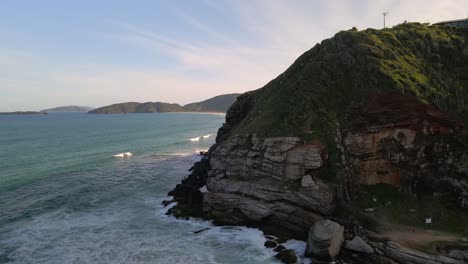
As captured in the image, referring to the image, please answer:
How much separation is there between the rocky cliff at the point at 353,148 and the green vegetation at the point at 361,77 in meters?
0.13

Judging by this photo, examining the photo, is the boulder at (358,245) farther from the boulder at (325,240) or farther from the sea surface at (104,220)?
the sea surface at (104,220)

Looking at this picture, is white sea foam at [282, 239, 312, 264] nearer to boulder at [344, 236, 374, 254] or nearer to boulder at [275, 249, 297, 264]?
boulder at [275, 249, 297, 264]

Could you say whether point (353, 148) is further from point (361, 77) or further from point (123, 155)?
point (123, 155)

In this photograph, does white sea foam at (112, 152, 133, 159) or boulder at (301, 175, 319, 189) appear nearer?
boulder at (301, 175, 319, 189)

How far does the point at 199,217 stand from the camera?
37.6 m

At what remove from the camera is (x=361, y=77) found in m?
40.0

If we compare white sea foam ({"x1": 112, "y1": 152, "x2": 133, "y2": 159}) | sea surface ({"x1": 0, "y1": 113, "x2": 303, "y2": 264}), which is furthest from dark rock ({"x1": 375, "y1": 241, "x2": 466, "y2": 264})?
white sea foam ({"x1": 112, "y1": 152, "x2": 133, "y2": 159})

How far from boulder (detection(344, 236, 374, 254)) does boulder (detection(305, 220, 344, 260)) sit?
0.63 meters

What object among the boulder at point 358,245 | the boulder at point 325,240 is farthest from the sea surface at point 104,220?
the boulder at point 358,245

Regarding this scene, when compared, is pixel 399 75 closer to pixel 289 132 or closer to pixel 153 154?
pixel 289 132

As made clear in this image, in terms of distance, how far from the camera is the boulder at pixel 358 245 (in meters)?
27.5

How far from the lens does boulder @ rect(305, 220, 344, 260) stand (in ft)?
90.1

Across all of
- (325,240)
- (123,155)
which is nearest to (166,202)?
(325,240)

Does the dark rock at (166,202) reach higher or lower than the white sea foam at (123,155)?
lower
